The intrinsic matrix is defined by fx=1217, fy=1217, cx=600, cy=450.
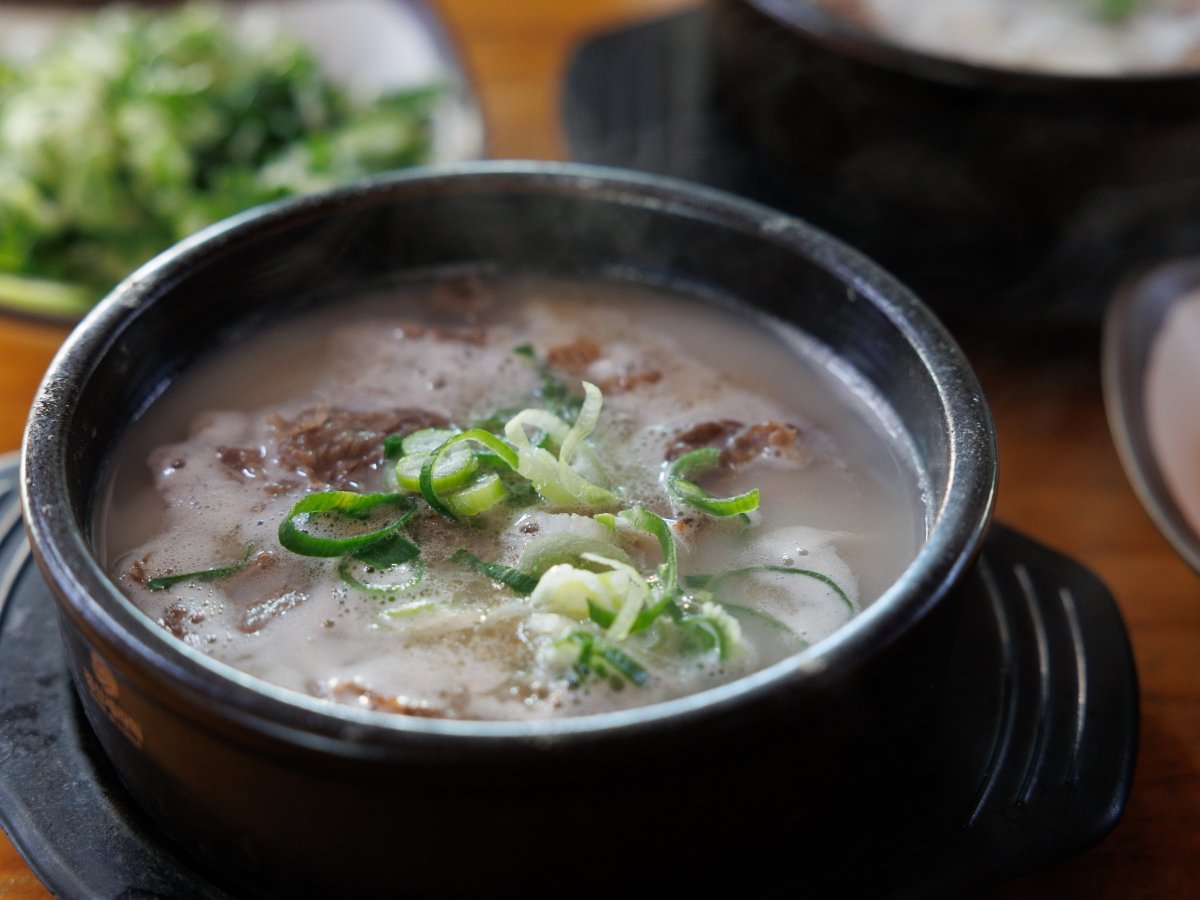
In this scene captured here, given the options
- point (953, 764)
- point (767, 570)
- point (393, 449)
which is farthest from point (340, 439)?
point (953, 764)

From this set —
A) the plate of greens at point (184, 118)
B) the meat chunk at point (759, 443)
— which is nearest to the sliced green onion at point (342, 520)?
the meat chunk at point (759, 443)

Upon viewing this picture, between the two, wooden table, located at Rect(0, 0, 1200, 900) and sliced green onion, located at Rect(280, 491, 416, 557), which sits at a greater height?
sliced green onion, located at Rect(280, 491, 416, 557)

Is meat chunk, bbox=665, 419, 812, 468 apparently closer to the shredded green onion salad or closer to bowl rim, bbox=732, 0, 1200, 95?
the shredded green onion salad

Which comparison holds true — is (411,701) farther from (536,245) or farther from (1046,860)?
(536,245)

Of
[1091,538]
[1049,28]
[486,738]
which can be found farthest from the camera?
[1049,28]

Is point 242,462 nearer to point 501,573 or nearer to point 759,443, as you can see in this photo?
point 501,573

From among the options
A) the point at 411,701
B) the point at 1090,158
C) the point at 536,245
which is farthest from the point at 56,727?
the point at 1090,158

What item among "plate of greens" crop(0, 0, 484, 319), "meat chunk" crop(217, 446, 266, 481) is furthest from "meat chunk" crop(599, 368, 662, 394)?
"plate of greens" crop(0, 0, 484, 319)
